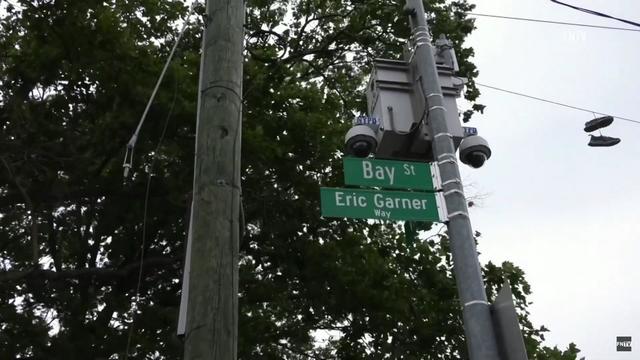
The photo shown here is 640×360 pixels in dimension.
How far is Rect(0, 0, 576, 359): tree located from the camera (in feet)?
29.3

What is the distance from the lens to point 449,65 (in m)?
5.51

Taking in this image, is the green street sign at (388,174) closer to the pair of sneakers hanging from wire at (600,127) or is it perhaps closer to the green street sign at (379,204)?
the green street sign at (379,204)

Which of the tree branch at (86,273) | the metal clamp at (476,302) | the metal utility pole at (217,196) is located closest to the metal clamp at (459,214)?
the metal clamp at (476,302)

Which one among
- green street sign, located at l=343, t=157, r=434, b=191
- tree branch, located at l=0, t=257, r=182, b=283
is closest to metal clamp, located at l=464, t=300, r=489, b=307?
green street sign, located at l=343, t=157, r=434, b=191

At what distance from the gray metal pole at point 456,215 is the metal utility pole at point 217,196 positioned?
5.07ft

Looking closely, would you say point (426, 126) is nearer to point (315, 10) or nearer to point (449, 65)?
point (449, 65)

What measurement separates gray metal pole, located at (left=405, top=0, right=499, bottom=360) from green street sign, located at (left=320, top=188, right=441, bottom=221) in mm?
215

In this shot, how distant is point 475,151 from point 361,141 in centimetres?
94

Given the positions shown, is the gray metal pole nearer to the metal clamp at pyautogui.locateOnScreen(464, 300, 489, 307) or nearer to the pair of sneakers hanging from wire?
the metal clamp at pyautogui.locateOnScreen(464, 300, 489, 307)

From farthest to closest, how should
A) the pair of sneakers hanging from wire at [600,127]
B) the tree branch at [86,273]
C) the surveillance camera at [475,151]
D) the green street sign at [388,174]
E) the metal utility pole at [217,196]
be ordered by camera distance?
the pair of sneakers hanging from wire at [600,127]
the tree branch at [86,273]
the surveillance camera at [475,151]
the green street sign at [388,174]
the metal utility pole at [217,196]

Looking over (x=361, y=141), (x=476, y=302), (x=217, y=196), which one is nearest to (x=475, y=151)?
(x=361, y=141)

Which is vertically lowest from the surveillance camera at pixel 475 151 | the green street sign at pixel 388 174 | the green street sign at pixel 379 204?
the green street sign at pixel 379 204

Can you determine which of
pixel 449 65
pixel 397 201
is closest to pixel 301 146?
pixel 449 65

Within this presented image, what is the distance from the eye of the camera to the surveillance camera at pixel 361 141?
4977 millimetres
